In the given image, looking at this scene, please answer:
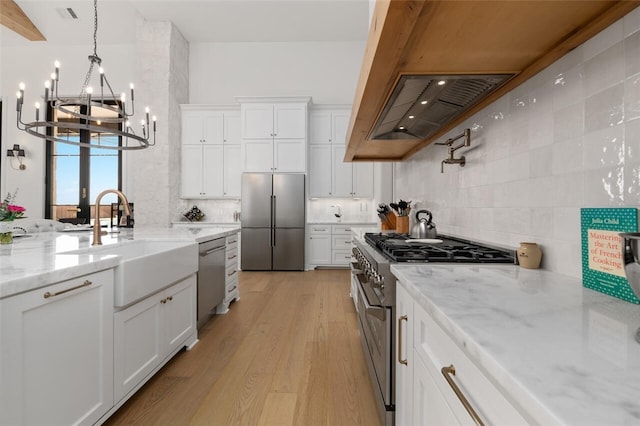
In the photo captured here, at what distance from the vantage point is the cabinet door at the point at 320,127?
18.9ft

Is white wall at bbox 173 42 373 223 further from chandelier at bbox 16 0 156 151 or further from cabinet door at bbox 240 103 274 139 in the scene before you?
chandelier at bbox 16 0 156 151

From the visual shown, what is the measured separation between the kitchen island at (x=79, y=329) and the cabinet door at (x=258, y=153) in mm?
3594

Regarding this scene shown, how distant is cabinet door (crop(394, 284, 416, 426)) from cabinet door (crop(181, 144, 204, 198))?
17.5 feet

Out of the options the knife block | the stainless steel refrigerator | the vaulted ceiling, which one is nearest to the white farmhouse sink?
the knife block

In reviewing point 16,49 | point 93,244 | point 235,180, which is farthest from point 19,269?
point 16,49

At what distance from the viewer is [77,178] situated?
246 inches

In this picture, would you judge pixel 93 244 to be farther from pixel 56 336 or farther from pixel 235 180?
pixel 235 180

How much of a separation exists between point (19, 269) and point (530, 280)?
1848 mm

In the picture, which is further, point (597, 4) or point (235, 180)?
point (235, 180)

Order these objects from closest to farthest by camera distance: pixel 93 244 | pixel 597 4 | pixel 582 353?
pixel 582 353
pixel 597 4
pixel 93 244

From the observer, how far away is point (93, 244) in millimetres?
1980

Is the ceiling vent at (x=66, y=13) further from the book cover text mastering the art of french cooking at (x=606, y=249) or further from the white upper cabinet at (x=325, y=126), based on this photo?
the book cover text mastering the art of french cooking at (x=606, y=249)

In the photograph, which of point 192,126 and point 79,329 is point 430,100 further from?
point 192,126

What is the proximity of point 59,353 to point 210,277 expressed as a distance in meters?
1.59
